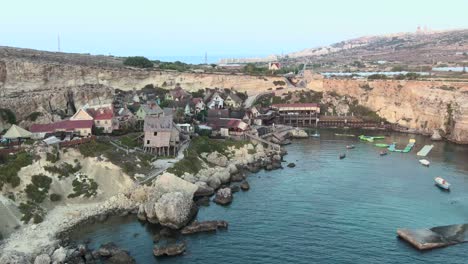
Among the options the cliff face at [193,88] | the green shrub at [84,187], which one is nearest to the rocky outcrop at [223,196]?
the green shrub at [84,187]

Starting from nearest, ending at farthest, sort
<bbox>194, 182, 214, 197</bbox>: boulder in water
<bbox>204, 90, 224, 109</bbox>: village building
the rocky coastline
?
the rocky coastline, <bbox>194, 182, 214, 197</bbox>: boulder in water, <bbox>204, 90, 224, 109</bbox>: village building

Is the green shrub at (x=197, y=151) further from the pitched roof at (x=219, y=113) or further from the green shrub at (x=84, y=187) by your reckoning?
the pitched roof at (x=219, y=113)

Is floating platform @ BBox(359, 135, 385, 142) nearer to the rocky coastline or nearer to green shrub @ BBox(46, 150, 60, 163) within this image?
the rocky coastline

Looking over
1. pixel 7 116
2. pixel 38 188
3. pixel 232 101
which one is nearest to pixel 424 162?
pixel 232 101

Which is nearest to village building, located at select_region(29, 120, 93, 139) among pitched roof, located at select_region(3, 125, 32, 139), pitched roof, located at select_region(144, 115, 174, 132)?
pitched roof, located at select_region(3, 125, 32, 139)

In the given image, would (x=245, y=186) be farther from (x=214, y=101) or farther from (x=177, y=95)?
(x=177, y=95)
